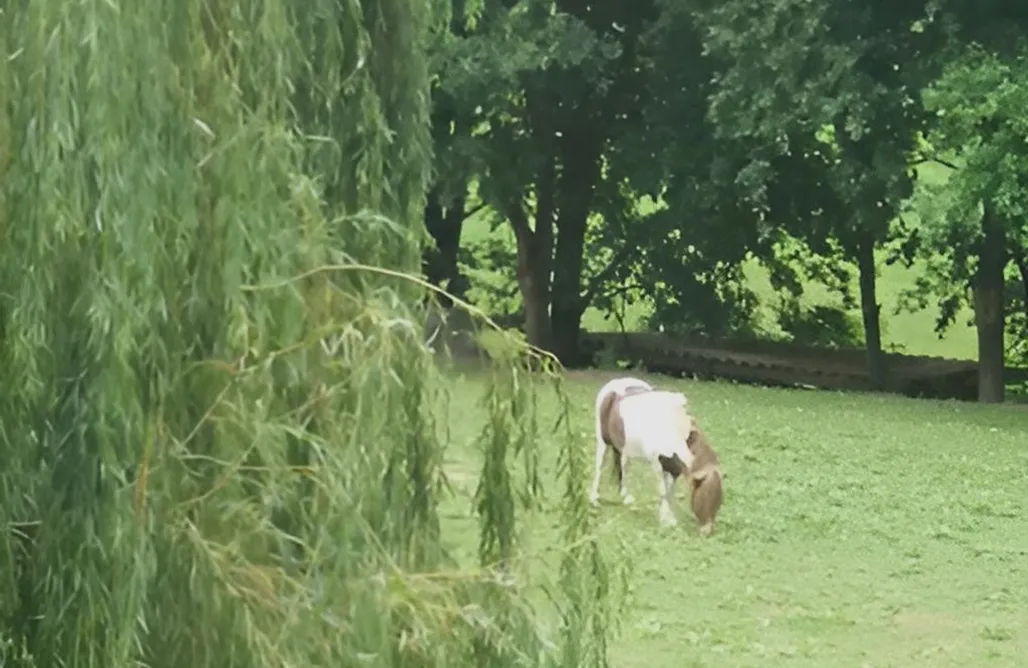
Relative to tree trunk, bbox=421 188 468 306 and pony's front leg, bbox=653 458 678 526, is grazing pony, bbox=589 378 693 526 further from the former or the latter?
tree trunk, bbox=421 188 468 306

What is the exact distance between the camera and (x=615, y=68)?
43.2 ft

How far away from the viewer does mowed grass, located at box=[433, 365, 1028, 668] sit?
5027 millimetres

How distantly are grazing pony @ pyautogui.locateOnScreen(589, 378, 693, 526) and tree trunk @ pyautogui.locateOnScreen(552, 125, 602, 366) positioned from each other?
6630 millimetres

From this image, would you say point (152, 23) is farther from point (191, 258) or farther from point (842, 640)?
point (842, 640)

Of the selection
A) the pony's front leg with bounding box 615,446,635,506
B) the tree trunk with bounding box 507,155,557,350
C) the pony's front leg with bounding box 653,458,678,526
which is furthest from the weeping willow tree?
the tree trunk with bounding box 507,155,557,350

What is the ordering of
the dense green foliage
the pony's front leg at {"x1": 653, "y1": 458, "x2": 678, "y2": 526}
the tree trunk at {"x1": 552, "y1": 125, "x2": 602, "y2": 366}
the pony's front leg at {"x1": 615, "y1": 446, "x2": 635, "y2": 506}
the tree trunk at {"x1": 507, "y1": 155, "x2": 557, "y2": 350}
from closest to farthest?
the pony's front leg at {"x1": 653, "y1": 458, "x2": 678, "y2": 526} → the pony's front leg at {"x1": 615, "y1": 446, "x2": 635, "y2": 506} → the dense green foliage → the tree trunk at {"x1": 552, "y1": 125, "x2": 602, "y2": 366} → the tree trunk at {"x1": 507, "y1": 155, "x2": 557, "y2": 350}

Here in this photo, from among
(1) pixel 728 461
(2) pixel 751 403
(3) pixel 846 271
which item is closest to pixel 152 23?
(1) pixel 728 461

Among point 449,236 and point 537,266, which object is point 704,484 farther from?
point 449,236

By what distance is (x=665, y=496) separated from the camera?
21.8ft

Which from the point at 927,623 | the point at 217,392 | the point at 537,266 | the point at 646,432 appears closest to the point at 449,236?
the point at 537,266

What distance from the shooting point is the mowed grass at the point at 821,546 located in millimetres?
5027

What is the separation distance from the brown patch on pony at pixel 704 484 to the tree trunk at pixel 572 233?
7.05m

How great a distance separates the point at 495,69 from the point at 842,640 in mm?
6999

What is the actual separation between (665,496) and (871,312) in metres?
7.42
